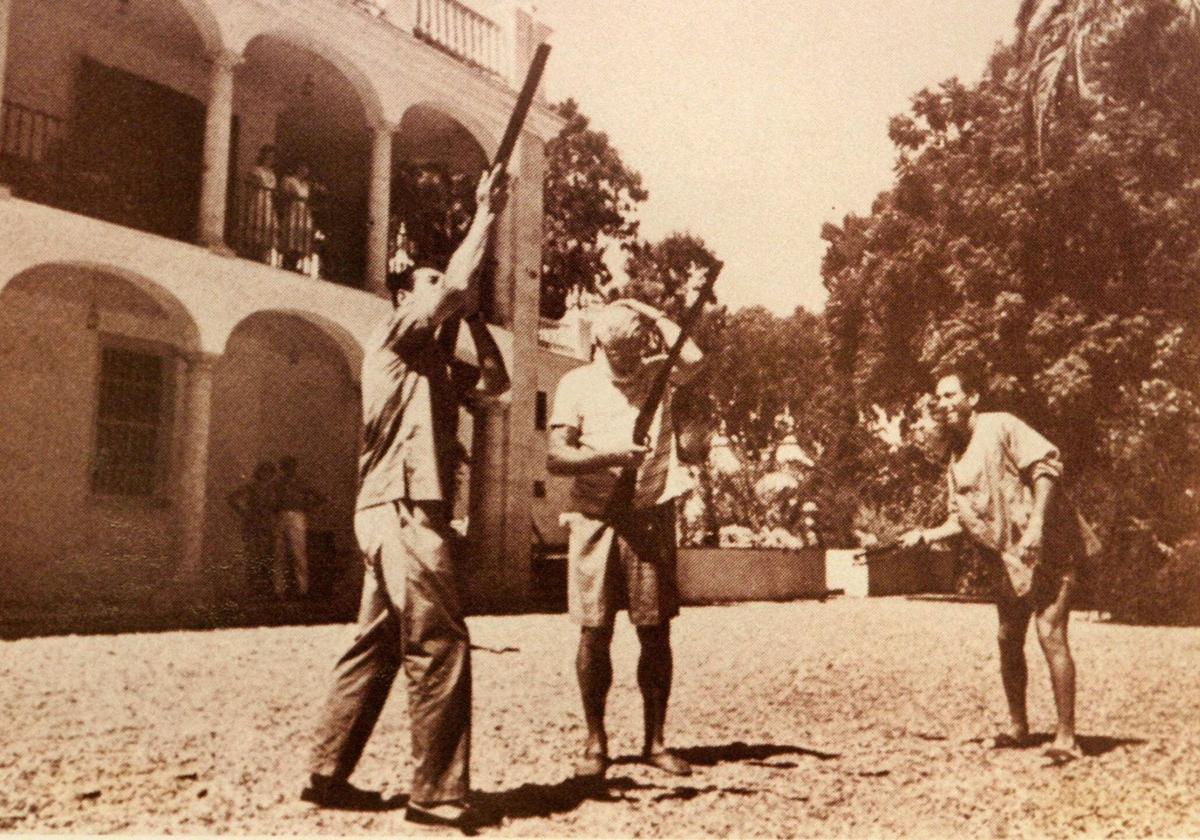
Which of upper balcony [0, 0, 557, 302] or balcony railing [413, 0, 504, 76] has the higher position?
balcony railing [413, 0, 504, 76]

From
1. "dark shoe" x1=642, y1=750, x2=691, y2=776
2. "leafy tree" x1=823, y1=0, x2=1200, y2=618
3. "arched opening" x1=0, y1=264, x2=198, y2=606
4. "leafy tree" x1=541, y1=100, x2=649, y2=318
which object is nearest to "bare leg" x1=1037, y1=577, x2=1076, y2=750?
"leafy tree" x1=823, y1=0, x2=1200, y2=618

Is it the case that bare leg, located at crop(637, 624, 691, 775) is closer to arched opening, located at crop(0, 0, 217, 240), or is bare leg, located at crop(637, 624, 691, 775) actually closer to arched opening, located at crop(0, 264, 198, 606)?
arched opening, located at crop(0, 264, 198, 606)

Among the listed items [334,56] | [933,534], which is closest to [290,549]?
[334,56]

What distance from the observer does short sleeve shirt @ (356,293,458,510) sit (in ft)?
9.54

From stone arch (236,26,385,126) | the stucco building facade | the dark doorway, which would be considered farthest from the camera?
stone arch (236,26,385,126)

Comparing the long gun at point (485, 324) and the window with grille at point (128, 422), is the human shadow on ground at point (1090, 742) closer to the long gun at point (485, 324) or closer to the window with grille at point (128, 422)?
the long gun at point (485, 324)

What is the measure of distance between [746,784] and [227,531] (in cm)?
672

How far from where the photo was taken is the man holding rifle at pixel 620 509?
3447 mm

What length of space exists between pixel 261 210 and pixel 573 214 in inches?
112

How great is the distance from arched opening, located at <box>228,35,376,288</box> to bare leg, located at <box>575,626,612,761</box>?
23.7 feet

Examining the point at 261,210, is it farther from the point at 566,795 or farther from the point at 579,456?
the point at 566,795

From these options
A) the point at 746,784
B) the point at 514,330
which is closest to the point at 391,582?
the point at 746,784

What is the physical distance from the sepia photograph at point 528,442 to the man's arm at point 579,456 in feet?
0.04

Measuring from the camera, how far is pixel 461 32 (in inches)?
419
